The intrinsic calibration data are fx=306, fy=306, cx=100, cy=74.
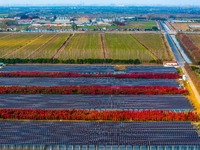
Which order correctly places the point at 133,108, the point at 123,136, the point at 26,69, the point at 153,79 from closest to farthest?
the point at 123,136, the point at 133,108, the point at 153,79, the point at 26,69

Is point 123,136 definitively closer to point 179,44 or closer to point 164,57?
point 164,57

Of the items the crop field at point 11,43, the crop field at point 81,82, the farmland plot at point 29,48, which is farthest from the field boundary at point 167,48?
the crop field at point 11,43

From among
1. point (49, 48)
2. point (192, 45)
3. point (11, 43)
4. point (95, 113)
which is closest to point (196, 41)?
point (192, 45)

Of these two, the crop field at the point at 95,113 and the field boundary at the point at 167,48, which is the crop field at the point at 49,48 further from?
the field boundary at the point at 167,48

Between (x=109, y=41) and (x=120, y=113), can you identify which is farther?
(x=109, y=41)

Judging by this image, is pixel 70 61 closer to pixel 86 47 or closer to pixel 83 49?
pixel 83 49

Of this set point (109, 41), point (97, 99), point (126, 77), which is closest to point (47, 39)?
point (109, 41)

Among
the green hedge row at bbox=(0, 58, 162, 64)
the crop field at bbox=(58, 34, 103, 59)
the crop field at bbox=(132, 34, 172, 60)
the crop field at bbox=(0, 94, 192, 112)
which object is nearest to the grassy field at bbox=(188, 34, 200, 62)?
the crop field at bbox=(132, 34, 172, 60)
